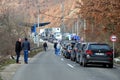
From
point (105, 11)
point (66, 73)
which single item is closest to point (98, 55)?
point (105, 11)

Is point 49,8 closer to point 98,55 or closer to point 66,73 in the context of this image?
point 98,55

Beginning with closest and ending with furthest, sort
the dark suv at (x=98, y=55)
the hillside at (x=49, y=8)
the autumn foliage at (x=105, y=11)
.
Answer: the dark suv at (x=98, y=55), the autumn foliage at (x=105, y=11), the hillside at (x=49, y=8)

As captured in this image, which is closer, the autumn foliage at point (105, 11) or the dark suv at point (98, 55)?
Result: the dark suv at point (98, 55)

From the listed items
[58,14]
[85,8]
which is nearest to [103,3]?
[85,8]

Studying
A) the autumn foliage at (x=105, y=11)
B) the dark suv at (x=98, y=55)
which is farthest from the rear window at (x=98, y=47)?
the autumn foliage at (x=105, y=11)

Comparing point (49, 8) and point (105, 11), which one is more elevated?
point (49, 8)

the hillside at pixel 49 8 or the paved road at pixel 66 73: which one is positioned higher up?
the hillside at pixel 49 8

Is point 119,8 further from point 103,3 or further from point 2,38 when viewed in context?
point 2,38

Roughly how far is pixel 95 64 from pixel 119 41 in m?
12.9

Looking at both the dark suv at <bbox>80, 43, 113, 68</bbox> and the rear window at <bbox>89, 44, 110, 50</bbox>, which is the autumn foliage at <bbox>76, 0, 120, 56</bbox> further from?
the dark suv at <bbox>80, 43, 113, 68</bbox>

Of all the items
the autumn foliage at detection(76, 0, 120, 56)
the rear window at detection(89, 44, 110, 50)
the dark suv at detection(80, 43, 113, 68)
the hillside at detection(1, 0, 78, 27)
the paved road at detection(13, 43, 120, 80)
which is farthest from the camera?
the hillside at detection(1, 0, 78, 27)

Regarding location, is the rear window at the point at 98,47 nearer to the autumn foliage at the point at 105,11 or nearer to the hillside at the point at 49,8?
the autumn foliage at the point at 105,11

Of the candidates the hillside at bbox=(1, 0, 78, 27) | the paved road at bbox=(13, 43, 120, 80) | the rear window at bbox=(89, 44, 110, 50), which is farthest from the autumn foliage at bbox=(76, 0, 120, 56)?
the hillside at bbox=(1, 0, 78, 27)

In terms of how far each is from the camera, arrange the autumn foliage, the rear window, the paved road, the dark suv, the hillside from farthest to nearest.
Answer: the hillside, the autumn foliage, the rear window, the dark suv, the paved road
